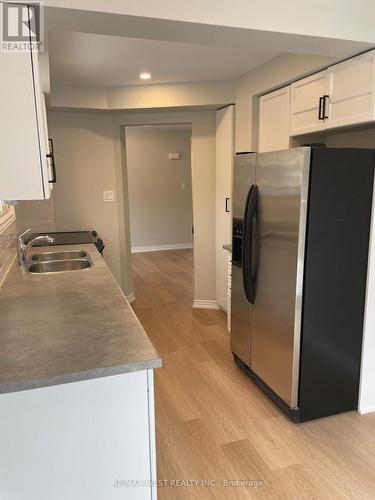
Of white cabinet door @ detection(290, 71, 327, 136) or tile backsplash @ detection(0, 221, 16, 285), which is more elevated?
white cabinet door @ detection(290, 71, 327, 136)

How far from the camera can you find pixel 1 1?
1326mm

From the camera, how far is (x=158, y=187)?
754 cm

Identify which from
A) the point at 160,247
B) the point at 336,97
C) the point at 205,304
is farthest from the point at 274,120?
the point at 160,247

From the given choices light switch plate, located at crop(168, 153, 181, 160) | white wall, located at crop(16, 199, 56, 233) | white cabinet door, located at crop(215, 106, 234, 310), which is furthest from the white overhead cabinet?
light switch plate, located at crop(168, 153, 181, 160)

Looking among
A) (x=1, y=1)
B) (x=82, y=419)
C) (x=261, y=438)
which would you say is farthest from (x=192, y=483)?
(x=1, y=1)

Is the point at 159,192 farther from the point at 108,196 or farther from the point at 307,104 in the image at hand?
the point at 307,104

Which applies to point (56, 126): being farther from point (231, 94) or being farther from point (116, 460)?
point (116, 460)

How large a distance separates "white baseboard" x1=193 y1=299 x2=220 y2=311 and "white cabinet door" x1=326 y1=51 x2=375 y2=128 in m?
2.49

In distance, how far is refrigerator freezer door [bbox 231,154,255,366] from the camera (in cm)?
262

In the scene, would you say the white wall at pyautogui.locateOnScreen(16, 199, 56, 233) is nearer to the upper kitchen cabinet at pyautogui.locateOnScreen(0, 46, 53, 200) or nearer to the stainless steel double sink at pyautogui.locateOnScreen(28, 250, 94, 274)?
the stainless steel double sink at pyautogui.locateOnScreen(28, 250, 94, 274)

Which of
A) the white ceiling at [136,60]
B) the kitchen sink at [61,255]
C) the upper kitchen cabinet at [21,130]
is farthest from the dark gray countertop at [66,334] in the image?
the white ceiling at [136,60]

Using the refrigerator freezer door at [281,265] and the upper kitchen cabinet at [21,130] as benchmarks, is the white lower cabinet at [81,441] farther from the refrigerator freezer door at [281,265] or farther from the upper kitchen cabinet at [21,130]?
the refrigerator freezer door at [281,265]

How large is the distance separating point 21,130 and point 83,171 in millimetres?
2825

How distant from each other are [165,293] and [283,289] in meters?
2.91
